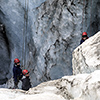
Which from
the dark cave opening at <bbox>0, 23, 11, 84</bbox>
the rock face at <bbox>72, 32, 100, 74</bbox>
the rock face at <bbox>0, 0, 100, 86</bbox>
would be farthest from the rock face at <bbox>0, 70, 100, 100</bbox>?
the dark cave opening at <bbox>0, 23, 11, 84</bbox>

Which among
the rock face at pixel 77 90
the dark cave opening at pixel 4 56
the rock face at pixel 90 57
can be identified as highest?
the dark cave opening at pixel 4 56

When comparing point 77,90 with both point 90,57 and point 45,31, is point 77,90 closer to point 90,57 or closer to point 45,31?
point 90,57

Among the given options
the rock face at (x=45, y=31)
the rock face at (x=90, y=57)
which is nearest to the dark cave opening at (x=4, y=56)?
the rock face at (x=45, y=31)

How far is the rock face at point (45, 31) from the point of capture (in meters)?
5.55

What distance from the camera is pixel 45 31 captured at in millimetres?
6551

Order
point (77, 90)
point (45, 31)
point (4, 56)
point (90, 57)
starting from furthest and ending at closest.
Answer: point (4, 56) → point (45, 31) → point (90, 57) → point (77, 90)

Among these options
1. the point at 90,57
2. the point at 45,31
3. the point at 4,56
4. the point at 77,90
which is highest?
the point at 45,31

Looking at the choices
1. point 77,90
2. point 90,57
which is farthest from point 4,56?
point 77,90

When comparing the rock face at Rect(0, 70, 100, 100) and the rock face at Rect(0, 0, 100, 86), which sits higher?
the rock face at Rect(0, 0, 100, 86)

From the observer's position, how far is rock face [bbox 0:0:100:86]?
18.2 feet

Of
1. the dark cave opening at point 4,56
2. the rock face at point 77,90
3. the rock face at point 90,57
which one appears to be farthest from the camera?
the dark cave opening at point 4,56

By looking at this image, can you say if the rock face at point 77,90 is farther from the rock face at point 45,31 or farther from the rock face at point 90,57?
the rock face at point 45,31

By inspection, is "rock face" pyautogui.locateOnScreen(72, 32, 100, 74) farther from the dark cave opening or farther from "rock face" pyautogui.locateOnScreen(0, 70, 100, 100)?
the dark cave opening

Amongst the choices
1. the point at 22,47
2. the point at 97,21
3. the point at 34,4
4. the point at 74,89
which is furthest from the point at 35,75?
the point at 74,89
